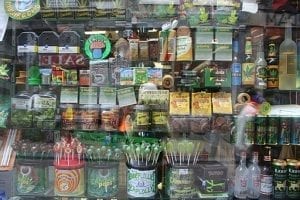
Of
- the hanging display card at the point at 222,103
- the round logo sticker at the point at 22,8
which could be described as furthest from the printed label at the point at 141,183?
the round logo sticker at the point at 22,8

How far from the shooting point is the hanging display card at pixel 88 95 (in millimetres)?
1983

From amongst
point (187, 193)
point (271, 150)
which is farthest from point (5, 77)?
point (271, 150)

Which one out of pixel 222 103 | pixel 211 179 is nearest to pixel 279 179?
pixel 211 179

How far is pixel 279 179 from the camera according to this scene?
188cm

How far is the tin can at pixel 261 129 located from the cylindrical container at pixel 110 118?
71 centimetres

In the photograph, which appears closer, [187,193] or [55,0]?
[187,193]

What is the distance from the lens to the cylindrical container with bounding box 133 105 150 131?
1.93 m

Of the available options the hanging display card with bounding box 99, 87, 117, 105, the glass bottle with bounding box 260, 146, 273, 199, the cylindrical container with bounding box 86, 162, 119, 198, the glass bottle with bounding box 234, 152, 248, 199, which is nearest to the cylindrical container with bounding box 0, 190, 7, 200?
the cylindrical container with bounding box 86, 162, 119, 198

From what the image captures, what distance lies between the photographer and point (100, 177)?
1852 mm

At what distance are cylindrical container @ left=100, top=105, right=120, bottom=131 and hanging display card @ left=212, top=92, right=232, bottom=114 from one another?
1.65 ft

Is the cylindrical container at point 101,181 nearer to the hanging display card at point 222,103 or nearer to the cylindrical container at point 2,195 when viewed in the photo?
the cylindrical container at point 2,195

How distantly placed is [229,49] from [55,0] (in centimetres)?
93

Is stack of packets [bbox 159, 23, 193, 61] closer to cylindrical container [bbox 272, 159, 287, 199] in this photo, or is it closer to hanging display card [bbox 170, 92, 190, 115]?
hanging display card [bbox 170, 92, 190, 115]

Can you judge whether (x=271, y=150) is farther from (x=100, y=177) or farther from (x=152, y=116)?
(x=100, y=177)
